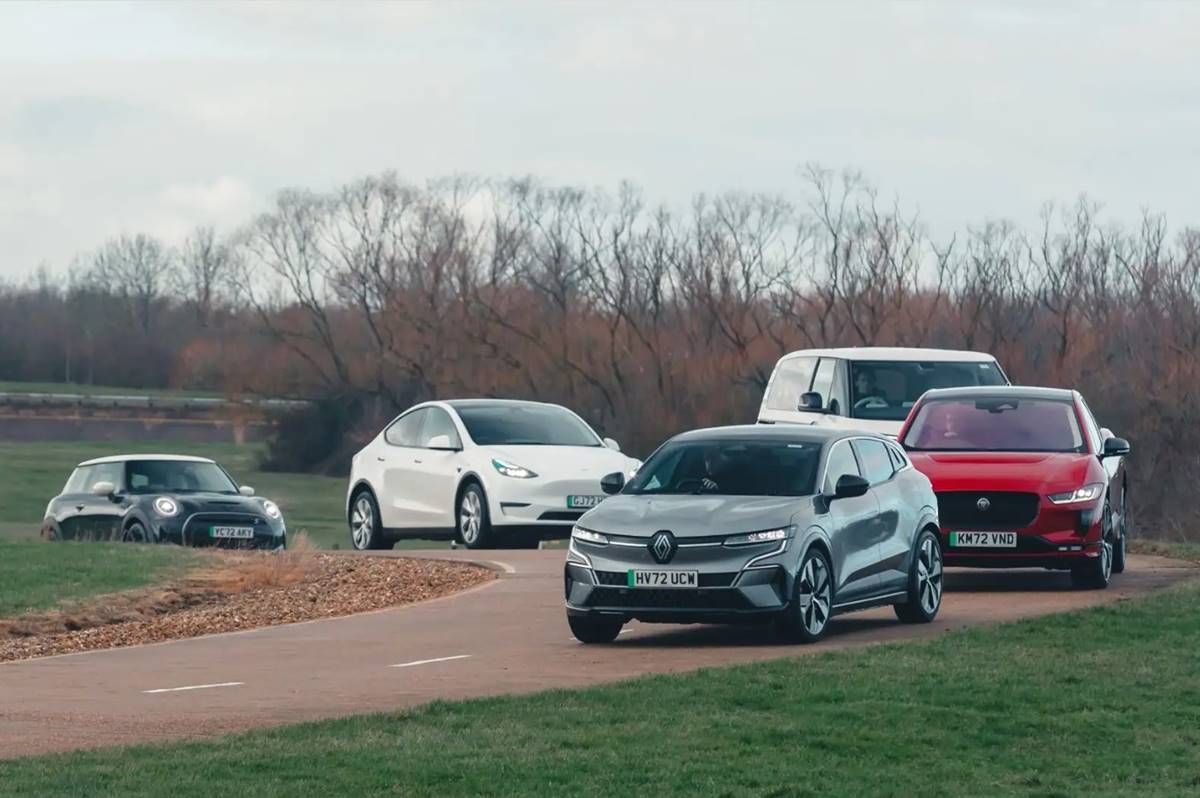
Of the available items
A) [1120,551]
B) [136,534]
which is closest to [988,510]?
[1120,551]

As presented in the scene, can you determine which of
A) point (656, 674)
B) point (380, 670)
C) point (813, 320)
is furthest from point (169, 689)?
point (813, 320)

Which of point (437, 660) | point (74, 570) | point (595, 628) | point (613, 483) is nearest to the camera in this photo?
point (437, 660)

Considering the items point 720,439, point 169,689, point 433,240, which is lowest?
point 169,689

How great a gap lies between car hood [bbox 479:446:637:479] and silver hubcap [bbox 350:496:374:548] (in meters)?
2.27

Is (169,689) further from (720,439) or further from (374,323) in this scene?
(374,323)

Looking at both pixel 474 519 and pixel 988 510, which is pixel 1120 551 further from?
pixel 474 519

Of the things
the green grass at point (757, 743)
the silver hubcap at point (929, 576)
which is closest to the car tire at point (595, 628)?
the green grass at point (757, 743)

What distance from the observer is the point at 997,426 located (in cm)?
1900

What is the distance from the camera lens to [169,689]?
12375 millimetres

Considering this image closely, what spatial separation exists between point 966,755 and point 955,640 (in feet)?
13.8

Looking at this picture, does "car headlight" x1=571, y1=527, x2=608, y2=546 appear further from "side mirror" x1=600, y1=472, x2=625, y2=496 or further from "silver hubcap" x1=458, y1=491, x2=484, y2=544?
"silver hubcap" x1=458, y1=491, x2=484, y2=544

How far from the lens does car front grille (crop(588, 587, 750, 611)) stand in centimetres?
1372

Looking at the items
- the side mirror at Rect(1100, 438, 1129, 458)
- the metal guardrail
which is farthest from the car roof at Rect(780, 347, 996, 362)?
the metal guardrail

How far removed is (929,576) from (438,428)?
9.15 m
